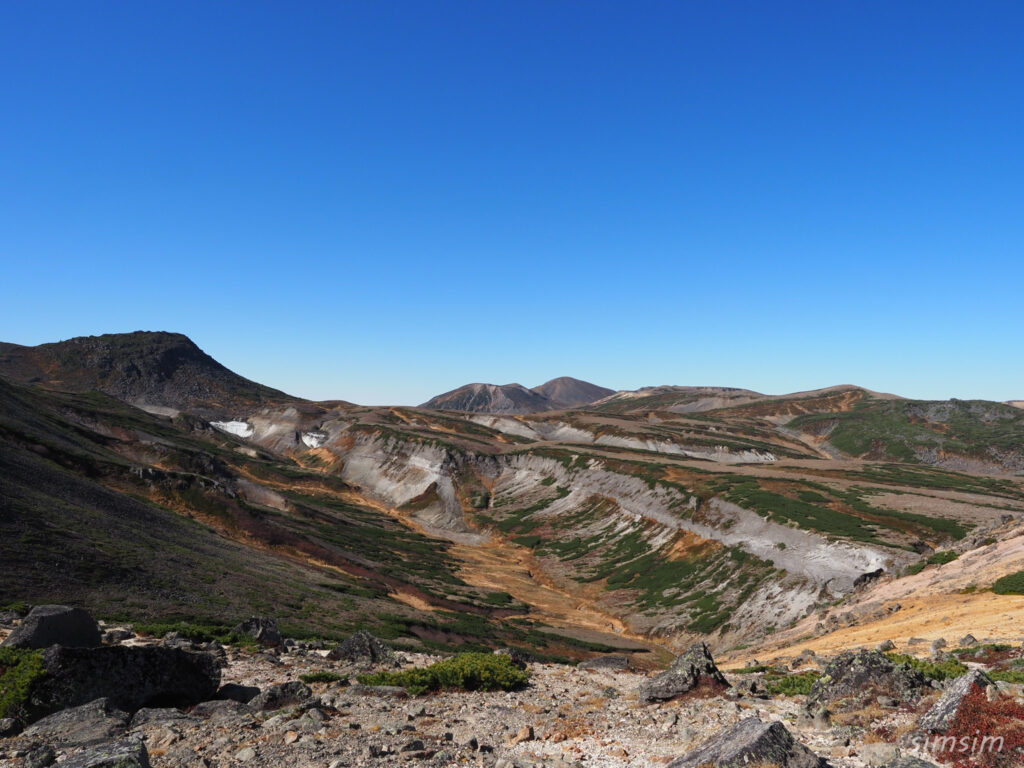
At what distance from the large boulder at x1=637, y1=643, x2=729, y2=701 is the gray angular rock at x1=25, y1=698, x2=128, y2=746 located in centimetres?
1460

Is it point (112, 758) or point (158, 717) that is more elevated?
point (112, 758)

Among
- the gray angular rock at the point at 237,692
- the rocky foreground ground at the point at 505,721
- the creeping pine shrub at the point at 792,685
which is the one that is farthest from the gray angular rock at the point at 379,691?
the creeping pine shrub at the point at 792,685

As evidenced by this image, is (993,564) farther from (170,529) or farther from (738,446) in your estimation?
(738,446)

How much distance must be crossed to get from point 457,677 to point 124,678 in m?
9.97

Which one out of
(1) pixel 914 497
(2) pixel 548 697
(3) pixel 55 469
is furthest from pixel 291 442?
(2) pixel 548 697

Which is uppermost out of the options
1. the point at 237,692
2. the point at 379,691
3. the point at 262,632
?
the point at 237,692

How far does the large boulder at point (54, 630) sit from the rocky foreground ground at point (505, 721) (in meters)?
0.16

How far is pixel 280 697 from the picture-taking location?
630 inches

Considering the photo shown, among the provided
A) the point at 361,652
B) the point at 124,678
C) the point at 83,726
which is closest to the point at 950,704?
the point at 83,726

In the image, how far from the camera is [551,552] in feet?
274

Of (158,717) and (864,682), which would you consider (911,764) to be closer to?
(864,682)

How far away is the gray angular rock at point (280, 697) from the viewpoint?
613 inches

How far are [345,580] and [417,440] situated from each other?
91.4m

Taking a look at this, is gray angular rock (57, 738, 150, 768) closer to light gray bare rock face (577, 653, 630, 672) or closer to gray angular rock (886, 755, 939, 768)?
gray angular rock (886, 755, 939, 768)
